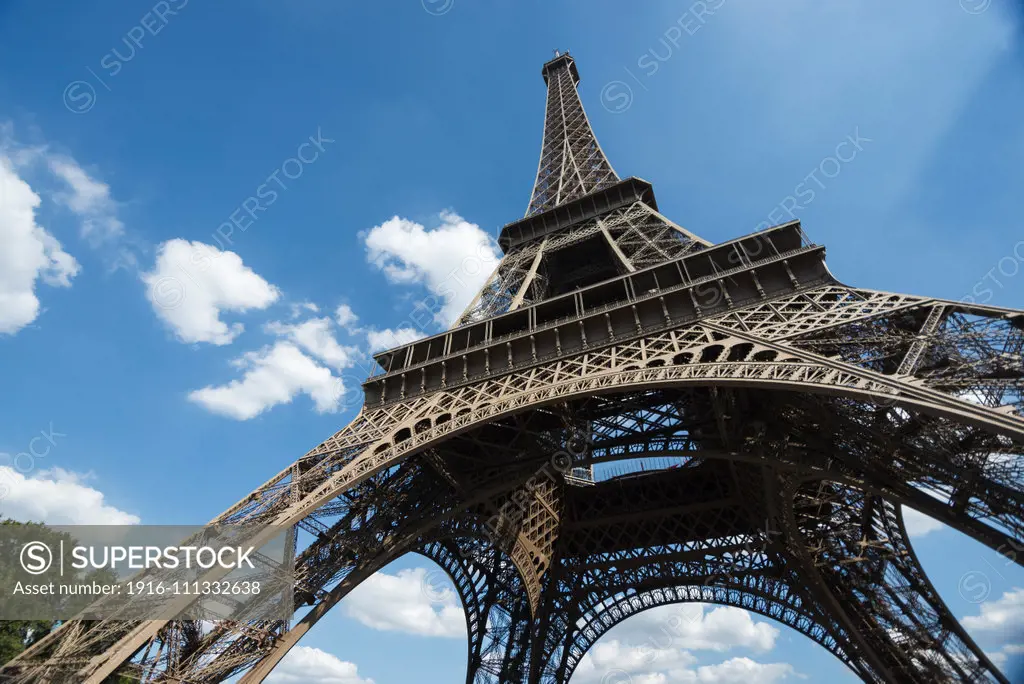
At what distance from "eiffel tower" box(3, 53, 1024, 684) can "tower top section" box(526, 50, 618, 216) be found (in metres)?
2.37

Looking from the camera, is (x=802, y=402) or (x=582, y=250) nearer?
(x=802, y=402)

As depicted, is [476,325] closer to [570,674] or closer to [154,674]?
[154,674]

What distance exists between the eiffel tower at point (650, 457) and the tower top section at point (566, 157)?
2.37m

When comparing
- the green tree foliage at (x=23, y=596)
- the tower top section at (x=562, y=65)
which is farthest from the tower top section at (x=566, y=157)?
the green tree foliage at (x=23, y=596)

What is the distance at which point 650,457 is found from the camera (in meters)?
15.5

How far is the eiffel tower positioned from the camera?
33.1 feet

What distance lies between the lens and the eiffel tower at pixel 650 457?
1009 centimetres

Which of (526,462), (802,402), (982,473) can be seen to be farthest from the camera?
(526,462)

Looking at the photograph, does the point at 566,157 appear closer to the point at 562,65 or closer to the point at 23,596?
the point at 562,65

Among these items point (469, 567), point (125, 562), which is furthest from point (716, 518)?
point (125, 562)

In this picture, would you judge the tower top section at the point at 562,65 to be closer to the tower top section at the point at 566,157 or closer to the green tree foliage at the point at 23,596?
the tower top section at the point at 566,157

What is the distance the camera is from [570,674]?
26.2 meters

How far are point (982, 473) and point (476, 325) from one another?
12779mm

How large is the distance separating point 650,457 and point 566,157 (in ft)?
70.7
